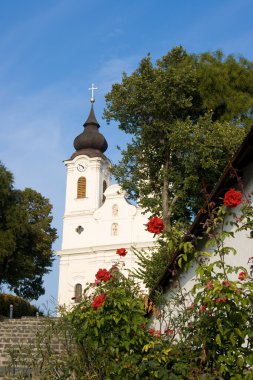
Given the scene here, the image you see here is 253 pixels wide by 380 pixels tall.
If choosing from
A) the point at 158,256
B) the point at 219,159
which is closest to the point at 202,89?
the point at 219,159

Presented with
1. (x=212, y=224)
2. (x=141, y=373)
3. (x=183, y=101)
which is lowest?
(x=141, y=373)

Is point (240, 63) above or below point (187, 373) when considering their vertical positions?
above

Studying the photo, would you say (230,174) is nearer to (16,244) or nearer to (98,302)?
(98,302)

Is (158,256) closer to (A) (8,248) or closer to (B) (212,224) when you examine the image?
(B) (212,224)

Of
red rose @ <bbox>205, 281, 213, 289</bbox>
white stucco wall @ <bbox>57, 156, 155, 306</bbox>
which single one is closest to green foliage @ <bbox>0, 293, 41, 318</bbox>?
white stucco wall @ <bbox>57, 156, 155, 306</bbox>

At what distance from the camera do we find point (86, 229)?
143ft

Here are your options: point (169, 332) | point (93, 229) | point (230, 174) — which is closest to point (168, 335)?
point (169, 332)

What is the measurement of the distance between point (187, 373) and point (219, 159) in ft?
42.2

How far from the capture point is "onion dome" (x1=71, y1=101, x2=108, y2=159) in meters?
46.0

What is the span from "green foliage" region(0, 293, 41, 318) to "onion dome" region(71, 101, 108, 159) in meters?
18.1

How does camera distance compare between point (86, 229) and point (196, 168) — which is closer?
point (196, 168)

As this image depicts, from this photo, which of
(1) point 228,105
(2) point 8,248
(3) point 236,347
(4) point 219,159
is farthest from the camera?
(2) point 8,248

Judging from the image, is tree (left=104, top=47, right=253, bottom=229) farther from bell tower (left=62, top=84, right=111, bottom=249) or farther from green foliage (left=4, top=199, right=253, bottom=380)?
bell tower (left=62, top=84, right=111, bottom=249)

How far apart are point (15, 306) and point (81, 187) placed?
57.8 feet
